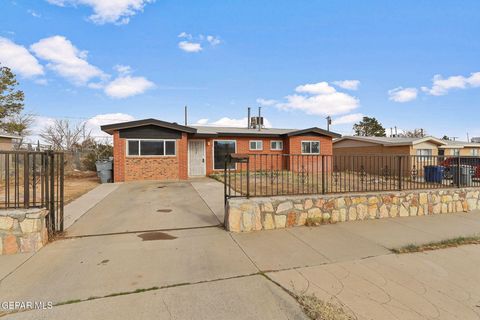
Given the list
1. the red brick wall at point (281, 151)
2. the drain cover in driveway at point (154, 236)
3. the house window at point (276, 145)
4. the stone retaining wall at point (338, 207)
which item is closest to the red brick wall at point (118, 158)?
the red brick wall at point (281, 151)

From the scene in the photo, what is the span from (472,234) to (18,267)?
26.0 ft

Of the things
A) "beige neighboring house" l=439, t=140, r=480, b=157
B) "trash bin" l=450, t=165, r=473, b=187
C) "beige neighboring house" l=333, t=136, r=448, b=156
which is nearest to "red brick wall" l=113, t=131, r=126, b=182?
"trash bin" l=450, t=165, r=473, b=187

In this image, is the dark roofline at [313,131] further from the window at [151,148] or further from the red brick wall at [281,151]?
the window at [151,148]

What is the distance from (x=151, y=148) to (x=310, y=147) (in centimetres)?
1036

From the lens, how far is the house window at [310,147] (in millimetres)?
16781

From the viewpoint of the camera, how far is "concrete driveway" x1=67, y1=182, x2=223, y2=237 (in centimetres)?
509

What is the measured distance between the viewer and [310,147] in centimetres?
1694

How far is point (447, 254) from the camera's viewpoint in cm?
400

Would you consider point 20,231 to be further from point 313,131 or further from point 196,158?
point 313,131

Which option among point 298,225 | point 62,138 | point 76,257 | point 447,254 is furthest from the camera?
point 62,138

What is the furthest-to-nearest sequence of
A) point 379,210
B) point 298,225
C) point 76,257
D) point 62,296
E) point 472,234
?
1. point 379,210
2. point 298,225
3. point 472,234
4. point 76,257
5. point 62,296

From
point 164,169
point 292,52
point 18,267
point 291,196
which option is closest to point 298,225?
point 291,196

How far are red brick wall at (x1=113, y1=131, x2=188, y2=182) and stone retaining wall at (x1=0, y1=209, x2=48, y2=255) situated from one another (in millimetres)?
8515

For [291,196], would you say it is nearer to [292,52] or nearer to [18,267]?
[18,267]
